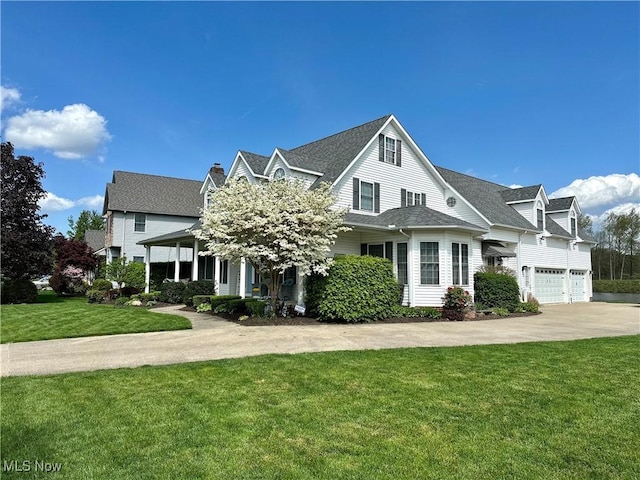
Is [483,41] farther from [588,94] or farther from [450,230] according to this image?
[450,230]

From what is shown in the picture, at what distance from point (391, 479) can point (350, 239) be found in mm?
15026

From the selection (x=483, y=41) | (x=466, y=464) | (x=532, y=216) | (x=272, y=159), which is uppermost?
(x=483, y=41)

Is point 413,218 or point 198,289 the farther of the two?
point 198,289

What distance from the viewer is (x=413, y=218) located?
17016 millimetres

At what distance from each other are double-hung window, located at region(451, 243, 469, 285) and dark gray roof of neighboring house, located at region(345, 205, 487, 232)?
40.4 inches

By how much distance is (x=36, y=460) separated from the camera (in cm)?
345

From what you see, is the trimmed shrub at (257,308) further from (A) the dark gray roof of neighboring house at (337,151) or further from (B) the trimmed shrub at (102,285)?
(B) the trimmed shrub at (102,285)

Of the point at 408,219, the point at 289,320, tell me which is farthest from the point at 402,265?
the point at 289,320

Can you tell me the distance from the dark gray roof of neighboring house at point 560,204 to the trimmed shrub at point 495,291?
564 inches

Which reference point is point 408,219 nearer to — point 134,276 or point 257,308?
point 257,308

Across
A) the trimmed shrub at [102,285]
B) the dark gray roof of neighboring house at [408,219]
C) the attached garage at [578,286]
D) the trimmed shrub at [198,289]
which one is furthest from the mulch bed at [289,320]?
the attached garage at [578,286]

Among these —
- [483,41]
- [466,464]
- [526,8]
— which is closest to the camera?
[466,464]

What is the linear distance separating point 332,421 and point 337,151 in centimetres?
1721

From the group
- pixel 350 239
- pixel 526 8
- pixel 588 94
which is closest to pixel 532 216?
pixel 588 94
